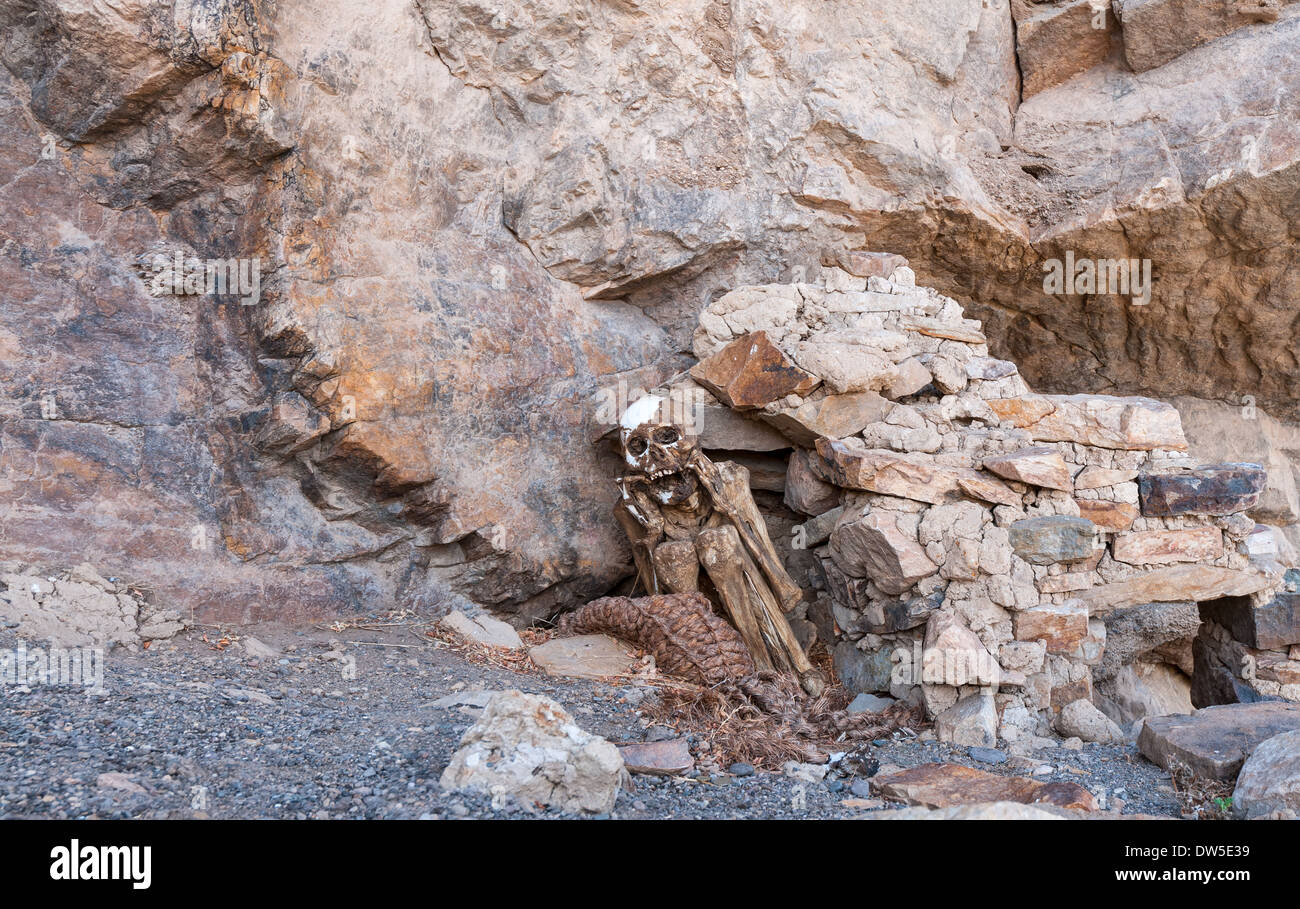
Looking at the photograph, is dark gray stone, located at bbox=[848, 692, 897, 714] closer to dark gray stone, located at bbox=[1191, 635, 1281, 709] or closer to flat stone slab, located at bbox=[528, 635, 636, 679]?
flat stone slab, located at bbox=[528, 635, 636, 679]

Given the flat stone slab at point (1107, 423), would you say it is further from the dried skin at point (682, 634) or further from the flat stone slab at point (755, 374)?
the dried skin at point (682, 634)

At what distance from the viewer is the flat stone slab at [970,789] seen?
11.1 feet

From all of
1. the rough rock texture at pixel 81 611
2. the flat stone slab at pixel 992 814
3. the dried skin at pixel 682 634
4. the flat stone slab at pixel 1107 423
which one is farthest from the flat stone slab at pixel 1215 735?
the rough rock texture at pixel 81 611

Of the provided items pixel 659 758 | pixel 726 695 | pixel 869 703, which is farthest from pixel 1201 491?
pixel 659 758

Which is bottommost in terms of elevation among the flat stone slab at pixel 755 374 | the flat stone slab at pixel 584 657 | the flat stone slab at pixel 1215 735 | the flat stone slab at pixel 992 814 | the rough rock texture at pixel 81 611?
the flat stone slab at pixel 1215 735

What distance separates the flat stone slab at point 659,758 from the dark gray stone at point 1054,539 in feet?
7.29

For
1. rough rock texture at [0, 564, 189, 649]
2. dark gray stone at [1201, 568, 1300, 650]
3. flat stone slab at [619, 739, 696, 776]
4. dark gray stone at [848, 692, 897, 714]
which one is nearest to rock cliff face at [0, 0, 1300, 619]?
rough rock texture at [0, 564, 189, 649]

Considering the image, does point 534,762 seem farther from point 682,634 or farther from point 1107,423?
point 1107,423

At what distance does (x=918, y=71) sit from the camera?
665 centimetres

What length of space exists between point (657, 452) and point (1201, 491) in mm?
2986

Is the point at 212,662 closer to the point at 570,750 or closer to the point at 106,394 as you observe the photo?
the point at 106,394

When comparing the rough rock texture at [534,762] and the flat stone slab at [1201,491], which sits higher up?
the flat stone slab at [1201,491]

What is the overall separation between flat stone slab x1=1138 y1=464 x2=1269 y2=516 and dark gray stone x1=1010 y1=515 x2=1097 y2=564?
0.45 meters

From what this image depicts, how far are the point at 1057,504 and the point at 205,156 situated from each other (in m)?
5.11
